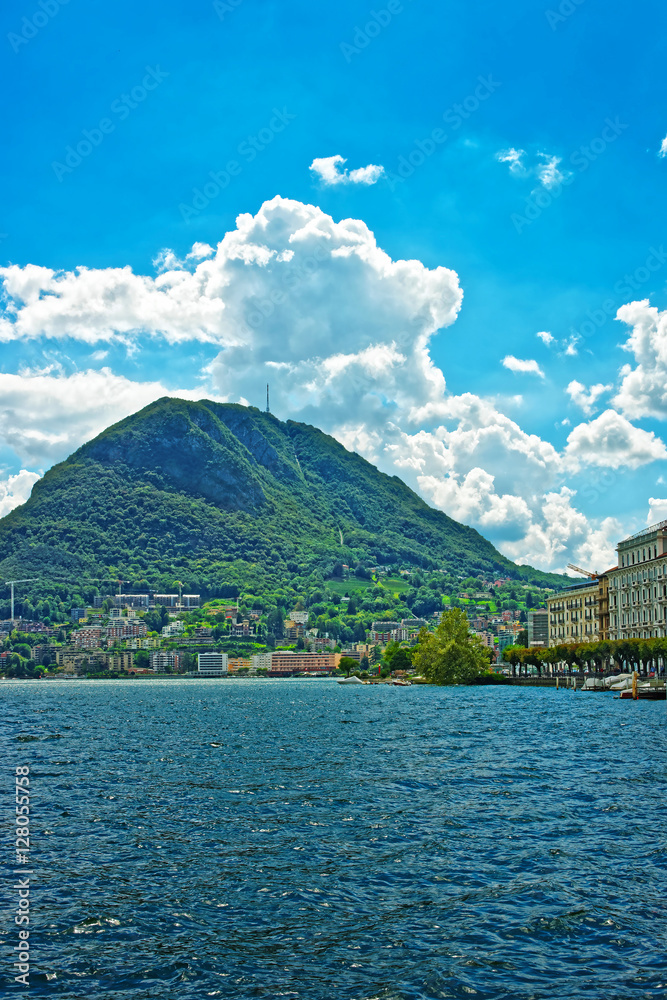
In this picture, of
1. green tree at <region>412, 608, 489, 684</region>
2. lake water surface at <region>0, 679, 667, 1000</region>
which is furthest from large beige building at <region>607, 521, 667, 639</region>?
lake water surface at <region>0, 679, 667, 1000</region>

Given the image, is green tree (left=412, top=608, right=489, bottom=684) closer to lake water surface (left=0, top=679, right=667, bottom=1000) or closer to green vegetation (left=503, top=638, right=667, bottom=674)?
green vegetation (left=503, top=638, right=667, bottom=674)

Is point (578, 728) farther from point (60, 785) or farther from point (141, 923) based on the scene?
point (141, 923)

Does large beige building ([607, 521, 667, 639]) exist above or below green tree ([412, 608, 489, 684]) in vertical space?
above

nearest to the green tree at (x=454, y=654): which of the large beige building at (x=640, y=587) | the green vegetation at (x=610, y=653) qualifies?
the green vegetation at (x=610, y=653)

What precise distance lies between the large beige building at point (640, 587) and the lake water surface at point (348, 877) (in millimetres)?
111068

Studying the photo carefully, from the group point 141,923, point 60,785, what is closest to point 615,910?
point 141,923

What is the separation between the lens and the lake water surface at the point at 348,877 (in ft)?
55.0

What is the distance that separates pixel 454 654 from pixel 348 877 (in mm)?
156239

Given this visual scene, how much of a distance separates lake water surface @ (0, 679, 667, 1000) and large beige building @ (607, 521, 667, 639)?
11107 cm

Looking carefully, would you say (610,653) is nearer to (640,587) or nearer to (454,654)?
(640,587)

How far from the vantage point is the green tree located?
176375mm

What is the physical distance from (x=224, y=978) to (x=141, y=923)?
418cm

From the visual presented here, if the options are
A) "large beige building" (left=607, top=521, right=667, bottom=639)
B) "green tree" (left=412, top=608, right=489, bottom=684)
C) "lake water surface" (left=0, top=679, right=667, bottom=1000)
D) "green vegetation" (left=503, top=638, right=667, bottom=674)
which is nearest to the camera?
"lake water surface" (left=0, top=679, right=667, bottom=1000)

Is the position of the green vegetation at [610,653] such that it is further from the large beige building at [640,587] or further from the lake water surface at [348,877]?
the lake water surface at [348,877]
